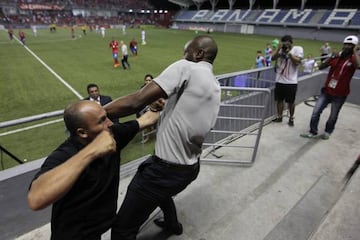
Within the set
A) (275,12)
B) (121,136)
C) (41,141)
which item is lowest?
(41,141)

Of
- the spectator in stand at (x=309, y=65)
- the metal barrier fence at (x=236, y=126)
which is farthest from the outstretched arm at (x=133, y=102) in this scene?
Result: the spectator in stand at (x=309, y=65)

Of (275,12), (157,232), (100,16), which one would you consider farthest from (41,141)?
(100,16)

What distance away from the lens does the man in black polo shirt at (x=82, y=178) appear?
1432 mm

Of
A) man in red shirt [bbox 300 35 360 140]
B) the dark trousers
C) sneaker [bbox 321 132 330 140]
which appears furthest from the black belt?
sneaker [bbox 321 132 330 140]

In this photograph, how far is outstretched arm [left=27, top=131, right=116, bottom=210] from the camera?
1.42 metres

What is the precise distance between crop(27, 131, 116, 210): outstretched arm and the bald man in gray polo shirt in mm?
519

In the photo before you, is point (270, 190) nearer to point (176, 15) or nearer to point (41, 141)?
point (41, 141)

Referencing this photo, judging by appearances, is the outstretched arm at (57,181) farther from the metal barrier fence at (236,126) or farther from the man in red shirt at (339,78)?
the man in red shirt at (339,78)

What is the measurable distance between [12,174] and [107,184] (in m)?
1.76

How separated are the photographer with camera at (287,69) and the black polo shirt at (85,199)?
5.28 m

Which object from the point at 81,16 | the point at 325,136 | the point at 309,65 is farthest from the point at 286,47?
the point at 81,16

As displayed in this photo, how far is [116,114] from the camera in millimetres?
1926

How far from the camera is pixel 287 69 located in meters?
6.18

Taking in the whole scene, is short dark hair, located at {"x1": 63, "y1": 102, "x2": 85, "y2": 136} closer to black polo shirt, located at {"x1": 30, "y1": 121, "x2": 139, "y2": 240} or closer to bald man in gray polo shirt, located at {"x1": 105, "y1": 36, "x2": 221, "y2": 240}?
black polo shirt, located at {"x1": 30, "y1": 121, "x2": 139, "y2": 240}
